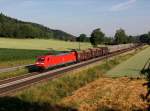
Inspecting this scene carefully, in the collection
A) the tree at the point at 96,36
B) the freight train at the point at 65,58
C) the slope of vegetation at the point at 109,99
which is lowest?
the slope of vegetation at the point at 109,99

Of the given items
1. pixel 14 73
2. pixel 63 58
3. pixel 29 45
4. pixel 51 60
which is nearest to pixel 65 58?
Answer: pixel 63 58

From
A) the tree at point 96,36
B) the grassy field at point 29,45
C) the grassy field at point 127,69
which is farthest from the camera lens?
the tree at point 96,36

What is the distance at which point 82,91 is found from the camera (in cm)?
3372

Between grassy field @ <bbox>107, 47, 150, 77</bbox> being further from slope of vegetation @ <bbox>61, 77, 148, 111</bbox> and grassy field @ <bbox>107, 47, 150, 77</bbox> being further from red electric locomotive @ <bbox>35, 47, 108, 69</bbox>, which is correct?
slope of vegetation @ <bbox>61, 77, 148, 111</bbox>

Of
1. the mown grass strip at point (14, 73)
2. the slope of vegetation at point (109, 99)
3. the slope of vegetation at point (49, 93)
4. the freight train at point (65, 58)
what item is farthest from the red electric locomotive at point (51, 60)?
the slope of vegetation at point (109, 99)

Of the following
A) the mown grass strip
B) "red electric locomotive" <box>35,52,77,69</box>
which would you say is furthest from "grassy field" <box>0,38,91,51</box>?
the mown grass strip

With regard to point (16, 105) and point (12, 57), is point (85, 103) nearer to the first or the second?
point (16, 105)

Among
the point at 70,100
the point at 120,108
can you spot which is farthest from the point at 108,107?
the point at 70,100

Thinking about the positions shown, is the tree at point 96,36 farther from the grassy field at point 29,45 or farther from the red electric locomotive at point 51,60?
the red electric locomotive at point 51,60

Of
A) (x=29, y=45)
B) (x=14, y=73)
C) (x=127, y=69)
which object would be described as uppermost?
(x=29, y=45)

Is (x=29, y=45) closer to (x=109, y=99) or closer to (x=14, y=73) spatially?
(x=14, y=73)

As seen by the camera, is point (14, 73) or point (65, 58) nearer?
point (14, 73)

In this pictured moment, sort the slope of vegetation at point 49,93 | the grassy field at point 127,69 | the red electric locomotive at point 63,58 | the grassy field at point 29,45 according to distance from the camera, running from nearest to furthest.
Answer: the slope of vegetation at point 49,93
the grassy field at point 127,69
the red electric locomotive at point 63,58
the grassy field at point 29,45

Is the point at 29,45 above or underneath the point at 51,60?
above
